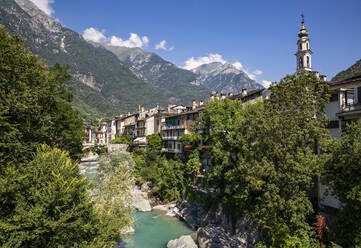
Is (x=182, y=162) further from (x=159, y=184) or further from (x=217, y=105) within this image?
(x=217, y=105)

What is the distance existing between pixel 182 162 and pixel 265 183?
78.3ft

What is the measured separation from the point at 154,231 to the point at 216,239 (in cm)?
862

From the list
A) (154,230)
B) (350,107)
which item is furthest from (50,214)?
(350,107)

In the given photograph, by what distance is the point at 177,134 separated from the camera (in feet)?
156

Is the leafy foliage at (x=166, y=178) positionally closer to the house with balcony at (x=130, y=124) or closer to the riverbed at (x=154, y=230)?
the riverbed at (x=154, y=230)

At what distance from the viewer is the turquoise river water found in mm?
25334

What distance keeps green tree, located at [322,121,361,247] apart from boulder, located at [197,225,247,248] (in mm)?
10021

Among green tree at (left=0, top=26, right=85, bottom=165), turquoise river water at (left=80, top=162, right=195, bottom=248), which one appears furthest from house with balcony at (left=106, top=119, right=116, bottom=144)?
green tree at (left=0, top=26, right=85, bottom=165)

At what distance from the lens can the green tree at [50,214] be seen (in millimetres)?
12516

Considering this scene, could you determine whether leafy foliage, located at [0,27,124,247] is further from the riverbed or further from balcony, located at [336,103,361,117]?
balcony, located at [336,103,361,117]

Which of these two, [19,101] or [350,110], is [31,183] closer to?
[19,101]

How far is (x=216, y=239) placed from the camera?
23172 mm

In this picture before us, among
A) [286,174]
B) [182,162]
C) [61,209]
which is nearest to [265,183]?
[286,174]

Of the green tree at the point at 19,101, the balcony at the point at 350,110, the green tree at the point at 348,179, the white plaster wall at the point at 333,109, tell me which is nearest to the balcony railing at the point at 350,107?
the balcony at the point at 350,110
